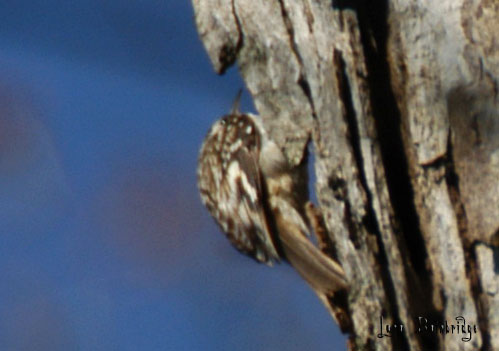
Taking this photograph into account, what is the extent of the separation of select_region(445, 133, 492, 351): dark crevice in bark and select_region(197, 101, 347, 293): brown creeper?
2.01 ft

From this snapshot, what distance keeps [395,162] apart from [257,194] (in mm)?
958

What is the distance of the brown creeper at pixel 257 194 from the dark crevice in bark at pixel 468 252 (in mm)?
612

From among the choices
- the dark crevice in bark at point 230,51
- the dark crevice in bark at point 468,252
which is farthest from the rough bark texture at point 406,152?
the dark crevice in bark at point 230,51

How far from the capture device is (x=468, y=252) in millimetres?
2006

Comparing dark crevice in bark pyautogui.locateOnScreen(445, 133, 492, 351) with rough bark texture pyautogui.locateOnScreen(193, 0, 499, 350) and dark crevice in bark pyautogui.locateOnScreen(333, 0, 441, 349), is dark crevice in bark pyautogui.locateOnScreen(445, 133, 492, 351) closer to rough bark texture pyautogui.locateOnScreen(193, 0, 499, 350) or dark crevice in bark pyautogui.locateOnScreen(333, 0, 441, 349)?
rough bark texture pyautogui.locateOnScreen(193, 0, 499, 350)

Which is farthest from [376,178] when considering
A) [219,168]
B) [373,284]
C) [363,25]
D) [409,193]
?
[219,168]

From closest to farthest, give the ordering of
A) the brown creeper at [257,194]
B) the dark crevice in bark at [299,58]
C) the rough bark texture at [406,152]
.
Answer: the rough bark texture at [406,152], the dark crevice in bark at [299,58], the brown creeper at [257,194]

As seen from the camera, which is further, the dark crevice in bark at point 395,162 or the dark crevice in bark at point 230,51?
the dark crevice in bark at point 230,51

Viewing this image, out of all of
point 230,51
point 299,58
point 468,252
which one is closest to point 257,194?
point 230,51

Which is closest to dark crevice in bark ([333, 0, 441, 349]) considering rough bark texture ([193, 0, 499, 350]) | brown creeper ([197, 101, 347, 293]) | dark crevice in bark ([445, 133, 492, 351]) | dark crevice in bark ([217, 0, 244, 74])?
rough bark texture ([193, 0, 499, 350])

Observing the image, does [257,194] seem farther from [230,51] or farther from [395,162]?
[395,162]

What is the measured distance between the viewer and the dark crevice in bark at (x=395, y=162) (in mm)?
2074

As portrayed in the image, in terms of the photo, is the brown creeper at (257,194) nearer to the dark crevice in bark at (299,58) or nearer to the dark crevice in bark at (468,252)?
the dark crevice in bark at (299,58)

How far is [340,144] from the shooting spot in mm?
2064
